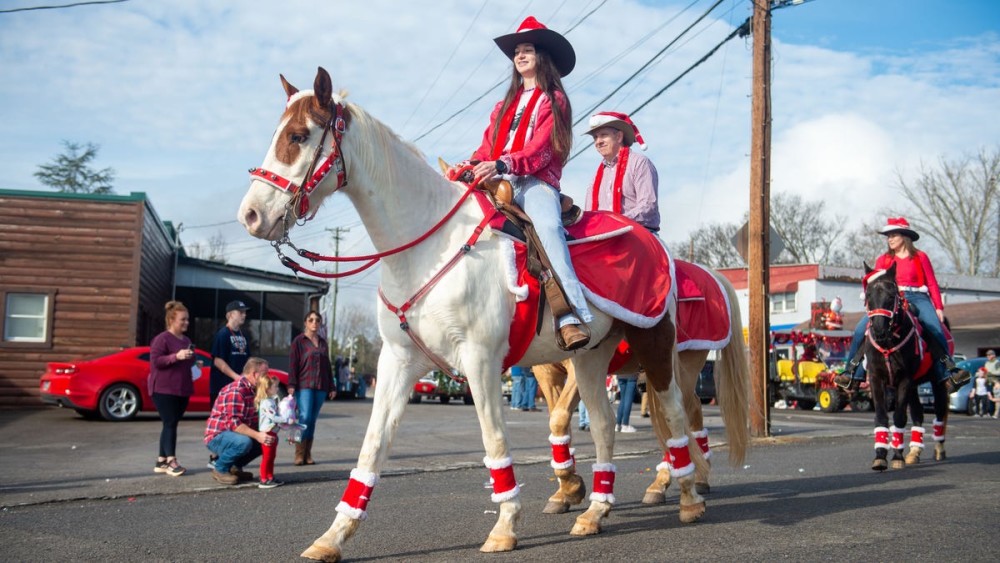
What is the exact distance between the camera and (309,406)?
33.9 ft

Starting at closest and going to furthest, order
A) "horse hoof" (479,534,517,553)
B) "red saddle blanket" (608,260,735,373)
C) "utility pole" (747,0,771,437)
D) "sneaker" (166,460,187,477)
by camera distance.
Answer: "horse hoof" (479,534,517,553)
"red saddle blanket" (608,260,735,373)
"sneaker" (166,460,187,477)
"utility pole" (747,0,771,437)

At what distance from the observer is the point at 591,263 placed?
5.34 meters

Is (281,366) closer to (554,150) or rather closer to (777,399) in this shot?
(777,399)

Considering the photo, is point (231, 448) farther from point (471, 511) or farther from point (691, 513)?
point (691, 513)

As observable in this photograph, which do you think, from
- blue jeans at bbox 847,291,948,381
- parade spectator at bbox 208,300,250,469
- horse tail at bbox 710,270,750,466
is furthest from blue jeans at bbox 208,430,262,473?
blue jeans at bbox 847,291,948,381

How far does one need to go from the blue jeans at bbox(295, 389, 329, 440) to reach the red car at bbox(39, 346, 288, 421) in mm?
6870

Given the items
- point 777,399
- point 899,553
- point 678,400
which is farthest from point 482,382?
point 777,399

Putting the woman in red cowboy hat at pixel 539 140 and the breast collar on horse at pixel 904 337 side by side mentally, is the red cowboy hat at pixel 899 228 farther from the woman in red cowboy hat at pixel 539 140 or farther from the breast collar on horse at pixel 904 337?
the woman in red cowboy hat at pixel 539 140

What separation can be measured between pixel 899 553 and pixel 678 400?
1.77m

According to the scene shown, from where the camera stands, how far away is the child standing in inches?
323

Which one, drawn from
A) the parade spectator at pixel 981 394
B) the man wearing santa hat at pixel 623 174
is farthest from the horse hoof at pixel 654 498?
the parade spectator at pixel 981 394

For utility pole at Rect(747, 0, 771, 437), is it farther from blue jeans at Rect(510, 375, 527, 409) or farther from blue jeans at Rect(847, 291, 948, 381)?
blue jeans at Rect(510, 375, 527, 409)

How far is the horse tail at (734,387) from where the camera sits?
24.2ft

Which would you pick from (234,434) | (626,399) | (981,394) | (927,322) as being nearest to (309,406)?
(234,434)
